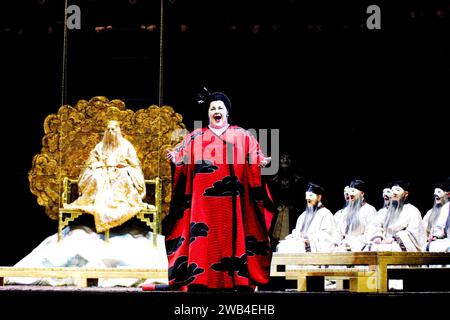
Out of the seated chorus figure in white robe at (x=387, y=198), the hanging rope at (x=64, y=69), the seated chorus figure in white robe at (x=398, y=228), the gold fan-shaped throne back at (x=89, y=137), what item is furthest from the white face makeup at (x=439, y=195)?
the hanging rope at (x=64, y=69)

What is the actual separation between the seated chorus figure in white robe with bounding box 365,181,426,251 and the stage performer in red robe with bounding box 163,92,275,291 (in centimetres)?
194

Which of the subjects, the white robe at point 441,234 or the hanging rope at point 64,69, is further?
the hanging rope at point 64,69

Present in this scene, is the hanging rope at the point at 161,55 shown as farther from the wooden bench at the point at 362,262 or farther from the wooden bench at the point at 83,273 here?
the wooden bench at the point at 362,262

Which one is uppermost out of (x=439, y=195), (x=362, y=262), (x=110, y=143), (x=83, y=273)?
(x=110, y=143)

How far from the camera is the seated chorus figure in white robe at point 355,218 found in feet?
27.6

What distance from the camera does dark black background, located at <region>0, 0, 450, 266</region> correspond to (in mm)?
9250

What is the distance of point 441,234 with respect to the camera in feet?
26.2

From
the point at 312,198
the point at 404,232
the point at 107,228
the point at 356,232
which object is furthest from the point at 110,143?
the point at 404,232

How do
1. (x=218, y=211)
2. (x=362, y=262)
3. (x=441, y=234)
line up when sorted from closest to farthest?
(x=218, y=211) → (x=362, y=262) → (x=441, y=234)

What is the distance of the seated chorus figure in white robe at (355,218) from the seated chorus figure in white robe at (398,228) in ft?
0.51

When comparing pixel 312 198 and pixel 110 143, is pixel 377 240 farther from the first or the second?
pixel 110 143

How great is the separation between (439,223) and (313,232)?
1.12m

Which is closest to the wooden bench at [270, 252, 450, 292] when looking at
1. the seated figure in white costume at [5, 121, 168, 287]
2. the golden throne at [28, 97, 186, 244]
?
the seated figure in white costume at [5, 121, 168, 287]

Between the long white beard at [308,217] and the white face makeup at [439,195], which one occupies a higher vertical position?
the white face makeup at [439,195]
